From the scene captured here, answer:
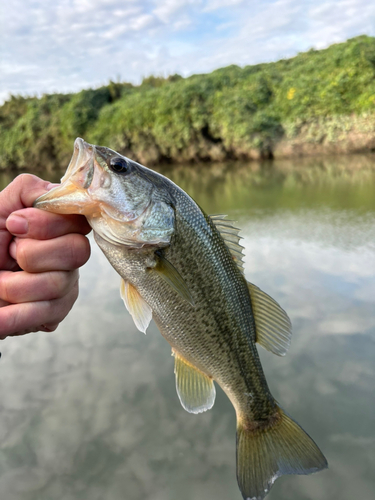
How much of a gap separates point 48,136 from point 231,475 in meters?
22.2

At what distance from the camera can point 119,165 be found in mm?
1388

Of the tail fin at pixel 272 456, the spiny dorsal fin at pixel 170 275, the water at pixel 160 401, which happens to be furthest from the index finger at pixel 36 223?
the water at pixel 160 401

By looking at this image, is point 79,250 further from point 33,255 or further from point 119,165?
point 119,165

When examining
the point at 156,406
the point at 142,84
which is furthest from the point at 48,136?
the point at 156,406

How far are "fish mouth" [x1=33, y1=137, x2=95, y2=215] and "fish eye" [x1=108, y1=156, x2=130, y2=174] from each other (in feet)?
0.23

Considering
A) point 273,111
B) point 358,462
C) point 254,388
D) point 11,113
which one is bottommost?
point 358,462

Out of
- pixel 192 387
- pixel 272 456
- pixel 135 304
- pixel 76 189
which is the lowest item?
pixel 272 456

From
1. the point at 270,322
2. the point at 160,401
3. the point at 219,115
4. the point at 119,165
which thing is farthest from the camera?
the point at 219,115

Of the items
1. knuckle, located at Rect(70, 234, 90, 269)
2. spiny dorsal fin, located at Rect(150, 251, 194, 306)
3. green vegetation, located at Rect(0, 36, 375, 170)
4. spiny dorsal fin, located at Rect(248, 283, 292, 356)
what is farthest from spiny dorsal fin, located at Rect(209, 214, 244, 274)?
green vegetation, located at Rect(0, 36, 375, 170)

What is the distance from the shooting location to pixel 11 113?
74.5 ft

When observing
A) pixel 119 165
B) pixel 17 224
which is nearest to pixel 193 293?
pixel 119 165

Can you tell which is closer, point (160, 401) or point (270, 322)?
point (270, 322)

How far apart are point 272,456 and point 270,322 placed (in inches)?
22.3

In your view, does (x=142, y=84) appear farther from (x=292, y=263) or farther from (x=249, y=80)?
(x=292, y=263)
